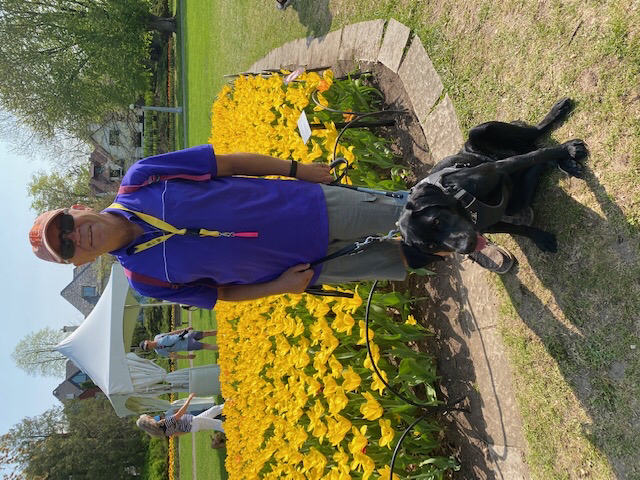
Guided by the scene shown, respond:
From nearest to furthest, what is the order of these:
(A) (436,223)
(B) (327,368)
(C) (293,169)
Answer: (A) (436,223) < (C) (293,169) < (B) (327,368)

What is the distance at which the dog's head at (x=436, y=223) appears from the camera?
2.18 meters

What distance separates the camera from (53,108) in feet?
55.3

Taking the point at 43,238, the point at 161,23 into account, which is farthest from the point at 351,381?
the point at 161,23

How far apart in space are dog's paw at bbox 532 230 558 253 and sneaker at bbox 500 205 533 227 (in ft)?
0.54

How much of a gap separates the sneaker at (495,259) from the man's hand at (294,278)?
127 centimetres

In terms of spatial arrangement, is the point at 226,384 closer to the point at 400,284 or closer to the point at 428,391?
the point at 400,284

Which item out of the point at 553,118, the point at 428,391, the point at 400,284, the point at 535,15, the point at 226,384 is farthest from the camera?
the point at 226,384

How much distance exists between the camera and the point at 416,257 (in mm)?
2709

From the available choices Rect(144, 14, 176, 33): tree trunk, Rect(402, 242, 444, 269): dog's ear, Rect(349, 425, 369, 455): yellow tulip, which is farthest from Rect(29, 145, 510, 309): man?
Rect(144, 14, 176, 33): tree trunk

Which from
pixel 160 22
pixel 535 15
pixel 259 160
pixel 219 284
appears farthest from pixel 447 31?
pixel 160 22

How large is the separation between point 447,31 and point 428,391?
9.43ft

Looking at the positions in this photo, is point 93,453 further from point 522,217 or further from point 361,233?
point 522,217

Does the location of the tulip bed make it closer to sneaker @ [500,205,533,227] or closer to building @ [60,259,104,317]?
sneaker @ [500,205,533,227]

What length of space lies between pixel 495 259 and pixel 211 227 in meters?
1.93
